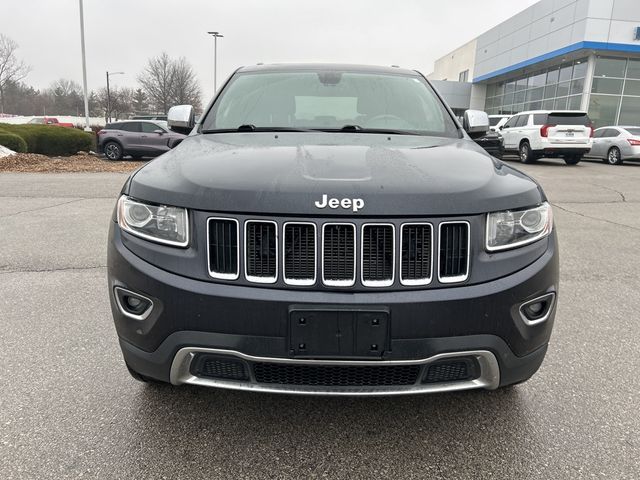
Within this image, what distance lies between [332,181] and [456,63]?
53.2 m

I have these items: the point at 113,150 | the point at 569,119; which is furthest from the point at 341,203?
the point at 113,150

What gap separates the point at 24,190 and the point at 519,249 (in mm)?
10448

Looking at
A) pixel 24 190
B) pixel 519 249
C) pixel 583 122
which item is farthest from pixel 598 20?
pixel 519 249

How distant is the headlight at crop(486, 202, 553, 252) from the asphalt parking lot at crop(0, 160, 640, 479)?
3.00 ft

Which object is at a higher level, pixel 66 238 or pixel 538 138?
pixel 538 138

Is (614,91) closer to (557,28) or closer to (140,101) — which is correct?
(557,28)

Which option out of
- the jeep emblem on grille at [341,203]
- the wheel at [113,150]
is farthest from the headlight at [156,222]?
the wheel at [113,150]

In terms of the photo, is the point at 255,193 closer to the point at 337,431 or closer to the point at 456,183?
the point at 456,183

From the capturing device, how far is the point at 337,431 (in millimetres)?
2182

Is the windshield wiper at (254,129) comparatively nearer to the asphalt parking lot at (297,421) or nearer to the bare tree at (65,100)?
the asphalt parking lot at (297,421)

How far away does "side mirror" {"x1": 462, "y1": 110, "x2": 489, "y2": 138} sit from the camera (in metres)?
3.25

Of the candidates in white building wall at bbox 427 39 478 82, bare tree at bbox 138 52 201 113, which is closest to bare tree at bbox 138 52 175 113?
bare tree at bbox 138 52 201 113

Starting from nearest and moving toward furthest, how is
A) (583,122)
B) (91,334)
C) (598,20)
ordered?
(91,334) → (583,122) → (598,20)

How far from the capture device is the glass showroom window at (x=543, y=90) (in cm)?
2612
